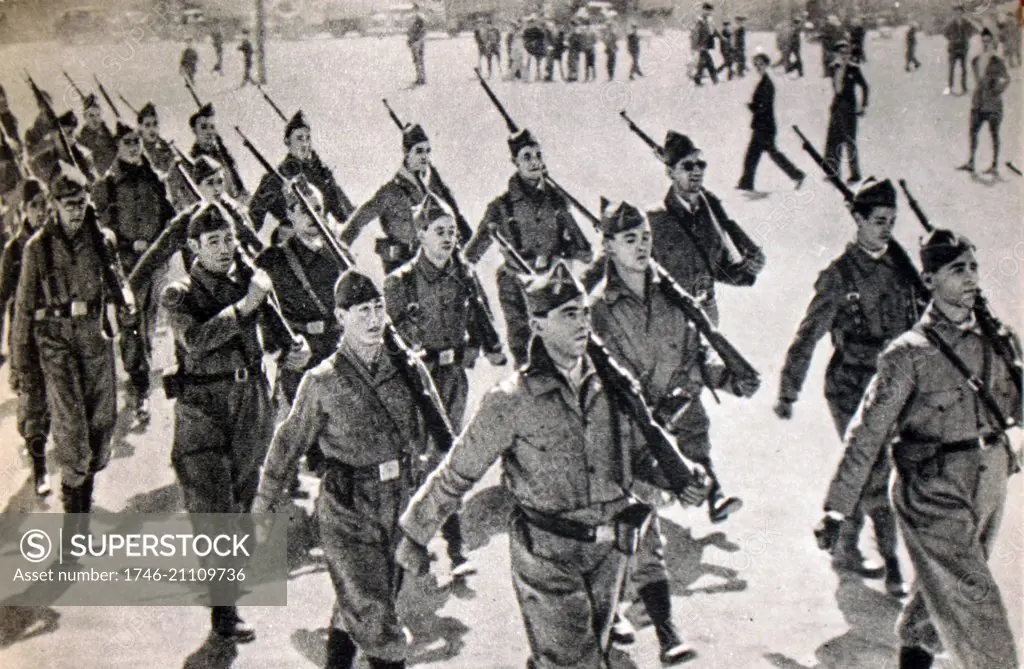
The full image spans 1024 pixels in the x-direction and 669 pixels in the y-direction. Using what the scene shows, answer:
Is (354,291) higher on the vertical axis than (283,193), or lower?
lower

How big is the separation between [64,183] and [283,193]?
3.59 ft

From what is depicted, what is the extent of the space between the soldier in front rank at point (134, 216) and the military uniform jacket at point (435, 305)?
50.5 inches

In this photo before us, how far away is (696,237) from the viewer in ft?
16.3

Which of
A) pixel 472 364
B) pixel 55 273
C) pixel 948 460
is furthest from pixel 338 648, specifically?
pixel 948 460

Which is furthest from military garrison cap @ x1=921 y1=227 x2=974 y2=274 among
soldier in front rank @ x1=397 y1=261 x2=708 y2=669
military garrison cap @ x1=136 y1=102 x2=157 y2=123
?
military garrison cap @ x1=136 y1=102 x2=157 y2=123

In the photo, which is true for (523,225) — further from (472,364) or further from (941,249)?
(941,249)

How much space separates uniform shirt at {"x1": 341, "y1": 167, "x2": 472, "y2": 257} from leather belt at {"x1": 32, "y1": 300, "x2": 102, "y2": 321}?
1317 millimetres

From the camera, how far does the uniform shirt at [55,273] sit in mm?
5195

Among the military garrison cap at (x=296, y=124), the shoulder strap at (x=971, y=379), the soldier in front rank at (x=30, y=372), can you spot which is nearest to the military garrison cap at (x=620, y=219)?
the shoulder strap at (x=971, y=379)

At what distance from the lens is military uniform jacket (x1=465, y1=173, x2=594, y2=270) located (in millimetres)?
5078

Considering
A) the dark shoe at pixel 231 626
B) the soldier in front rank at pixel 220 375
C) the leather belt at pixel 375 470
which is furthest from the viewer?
the dark shoe at pixel 231 626

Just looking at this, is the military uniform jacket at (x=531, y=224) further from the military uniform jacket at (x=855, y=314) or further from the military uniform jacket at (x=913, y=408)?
the military uniform jacket at (x=913, y=408)

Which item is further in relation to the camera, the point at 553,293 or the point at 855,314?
the point at 855,314

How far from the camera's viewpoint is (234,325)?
4668mm
